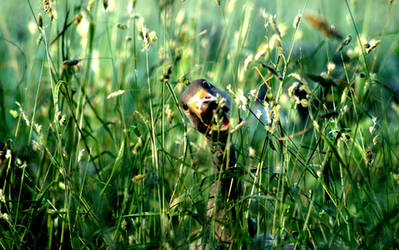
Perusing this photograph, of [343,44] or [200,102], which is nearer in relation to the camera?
[343,44]

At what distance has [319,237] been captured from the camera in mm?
1653

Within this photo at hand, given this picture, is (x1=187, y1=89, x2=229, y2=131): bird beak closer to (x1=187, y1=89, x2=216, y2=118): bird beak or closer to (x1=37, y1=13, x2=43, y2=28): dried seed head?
(x1=187, y1=89, x2=216, y2=118): bird beak

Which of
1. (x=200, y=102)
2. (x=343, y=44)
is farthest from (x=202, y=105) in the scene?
(x=343, y=44)

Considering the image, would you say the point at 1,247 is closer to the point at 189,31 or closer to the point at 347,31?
the point at 189,31

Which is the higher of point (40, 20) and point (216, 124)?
point (40, 20)

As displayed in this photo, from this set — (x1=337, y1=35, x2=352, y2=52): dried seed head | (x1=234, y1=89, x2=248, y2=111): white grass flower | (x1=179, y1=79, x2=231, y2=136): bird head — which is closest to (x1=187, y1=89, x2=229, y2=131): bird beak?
(x1=179, y1=79, x2=231, y2=136): bird head

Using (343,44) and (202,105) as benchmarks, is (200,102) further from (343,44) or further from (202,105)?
(343,44)

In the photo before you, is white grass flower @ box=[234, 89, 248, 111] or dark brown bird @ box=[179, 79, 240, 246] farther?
dark brown bird @ box=[179, 79, 240, 246]

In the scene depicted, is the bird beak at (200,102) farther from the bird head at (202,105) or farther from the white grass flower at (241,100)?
the white grass flower at (241,100)

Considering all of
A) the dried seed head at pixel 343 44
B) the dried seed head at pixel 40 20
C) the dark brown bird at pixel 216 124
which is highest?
the dried seed head at pixel 40 20

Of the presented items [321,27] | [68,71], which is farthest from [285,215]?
[68,71]

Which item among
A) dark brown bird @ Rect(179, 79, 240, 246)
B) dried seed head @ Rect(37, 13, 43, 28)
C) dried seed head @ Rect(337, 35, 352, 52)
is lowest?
dark brown bird @ Rect(179, 79, 240, 246)

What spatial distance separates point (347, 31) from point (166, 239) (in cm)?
436

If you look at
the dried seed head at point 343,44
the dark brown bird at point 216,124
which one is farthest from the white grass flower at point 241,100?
the dried seed head at point 343,44
